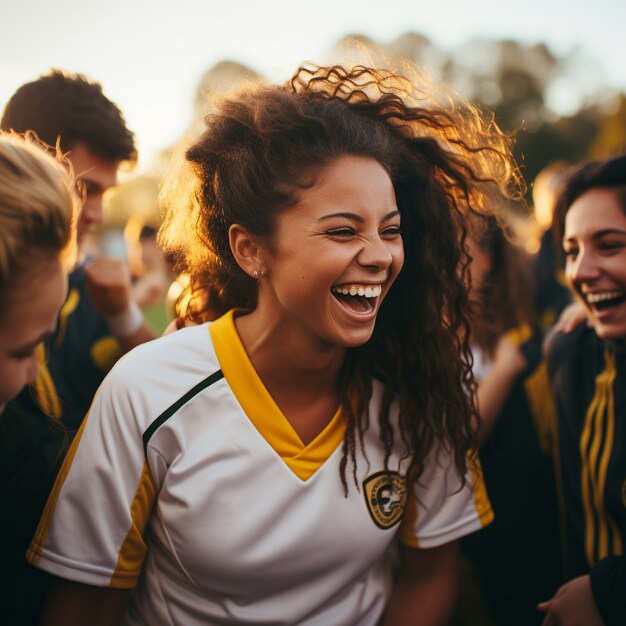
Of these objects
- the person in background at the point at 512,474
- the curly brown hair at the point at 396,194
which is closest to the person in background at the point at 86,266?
the curly brown hair at the point at 396,194

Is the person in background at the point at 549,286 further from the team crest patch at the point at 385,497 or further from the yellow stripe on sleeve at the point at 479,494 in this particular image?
the team crest patch at the point at 385,497

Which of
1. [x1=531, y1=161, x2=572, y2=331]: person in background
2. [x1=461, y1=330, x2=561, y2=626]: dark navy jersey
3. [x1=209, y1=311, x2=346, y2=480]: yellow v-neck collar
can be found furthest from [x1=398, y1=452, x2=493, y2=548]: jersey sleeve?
[x1=531, y1=161, x2=572, y2=331]: person in background

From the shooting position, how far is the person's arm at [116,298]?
3.11m

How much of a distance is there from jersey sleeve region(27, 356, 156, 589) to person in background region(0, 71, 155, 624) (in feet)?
0.75

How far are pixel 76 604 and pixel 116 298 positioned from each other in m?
1.70

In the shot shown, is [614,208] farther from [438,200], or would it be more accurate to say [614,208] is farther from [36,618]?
[36,618]

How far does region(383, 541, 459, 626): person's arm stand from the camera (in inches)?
81.9

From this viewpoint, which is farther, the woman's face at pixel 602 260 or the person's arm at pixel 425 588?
the woman's face at pixel 602 260

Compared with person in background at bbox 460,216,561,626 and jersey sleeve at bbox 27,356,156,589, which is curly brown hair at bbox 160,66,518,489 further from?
person in background at bbox 460,216,561,626

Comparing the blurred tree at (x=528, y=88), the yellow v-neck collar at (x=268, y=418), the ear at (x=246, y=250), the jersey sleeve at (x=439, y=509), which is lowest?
the jersey sleeve at (x=439, y=509)

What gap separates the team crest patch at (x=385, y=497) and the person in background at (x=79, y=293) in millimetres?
1006

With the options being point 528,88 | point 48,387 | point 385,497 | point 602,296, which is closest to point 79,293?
point 48,387

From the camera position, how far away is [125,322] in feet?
10.6

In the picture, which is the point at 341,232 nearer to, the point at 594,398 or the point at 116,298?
the point at 594,398
